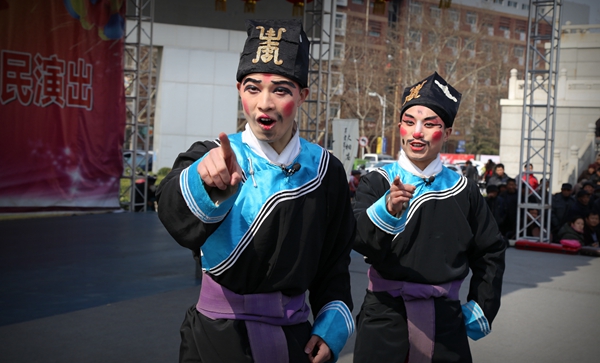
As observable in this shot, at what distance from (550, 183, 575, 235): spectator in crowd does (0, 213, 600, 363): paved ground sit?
1972 mm

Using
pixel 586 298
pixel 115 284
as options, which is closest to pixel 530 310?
pixel 586 298

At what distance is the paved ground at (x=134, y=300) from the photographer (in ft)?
18.4

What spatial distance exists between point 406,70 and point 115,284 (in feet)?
98.5

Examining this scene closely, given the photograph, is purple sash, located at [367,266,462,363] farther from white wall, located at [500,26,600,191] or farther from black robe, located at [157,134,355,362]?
white wall, located at [500,26,600,191]

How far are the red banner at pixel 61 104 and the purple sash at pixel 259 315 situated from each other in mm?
10682

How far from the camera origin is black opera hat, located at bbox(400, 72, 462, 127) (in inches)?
148

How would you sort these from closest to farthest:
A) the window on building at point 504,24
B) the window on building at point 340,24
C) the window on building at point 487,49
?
the window on building at point 487,49, the window on building at point 340,24, the window on building at point 504,24

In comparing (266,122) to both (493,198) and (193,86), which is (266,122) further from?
(193,86)

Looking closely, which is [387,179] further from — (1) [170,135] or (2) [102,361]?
(1) [170,135]

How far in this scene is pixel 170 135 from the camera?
24.1 m

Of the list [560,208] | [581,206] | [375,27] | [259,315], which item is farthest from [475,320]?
[375,27]

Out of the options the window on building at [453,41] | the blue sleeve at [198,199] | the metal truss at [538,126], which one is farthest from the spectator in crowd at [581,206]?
the window on building at [453,41]

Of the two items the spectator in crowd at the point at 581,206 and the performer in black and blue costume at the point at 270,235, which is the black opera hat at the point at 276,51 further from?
the spectator in crowd at the point at 581,206

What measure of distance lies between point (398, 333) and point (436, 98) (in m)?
1.23
